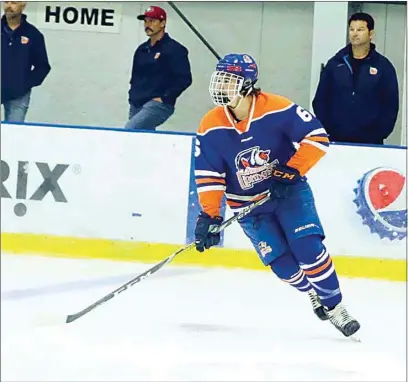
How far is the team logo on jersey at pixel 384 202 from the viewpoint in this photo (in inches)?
147

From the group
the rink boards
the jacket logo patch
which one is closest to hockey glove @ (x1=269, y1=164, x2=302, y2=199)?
the rink boards

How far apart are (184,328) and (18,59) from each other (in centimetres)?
191

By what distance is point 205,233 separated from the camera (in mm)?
2838

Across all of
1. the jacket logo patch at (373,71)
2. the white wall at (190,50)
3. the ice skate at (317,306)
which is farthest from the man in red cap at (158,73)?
the ice skate at (317,306)

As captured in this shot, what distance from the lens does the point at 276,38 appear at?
482 cm

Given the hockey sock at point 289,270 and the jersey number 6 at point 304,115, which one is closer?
the jersey number 6 at point 304,115

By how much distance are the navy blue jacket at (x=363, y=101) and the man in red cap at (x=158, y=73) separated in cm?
69

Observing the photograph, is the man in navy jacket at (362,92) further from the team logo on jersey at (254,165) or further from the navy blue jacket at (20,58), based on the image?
the navy blue jacket at (20,58)

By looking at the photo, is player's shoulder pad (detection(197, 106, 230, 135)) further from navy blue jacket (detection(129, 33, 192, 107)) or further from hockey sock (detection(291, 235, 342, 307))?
navy blue jacket (detection(129, 33, 192, 107))

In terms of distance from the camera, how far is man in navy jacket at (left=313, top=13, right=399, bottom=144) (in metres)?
3.93

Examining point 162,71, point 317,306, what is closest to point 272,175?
point 317,306

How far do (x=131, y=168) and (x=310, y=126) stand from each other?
1.19 meters

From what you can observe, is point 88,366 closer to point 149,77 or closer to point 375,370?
point 375,370

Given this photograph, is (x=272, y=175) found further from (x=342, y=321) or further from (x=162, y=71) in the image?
(x=162, y=71)
